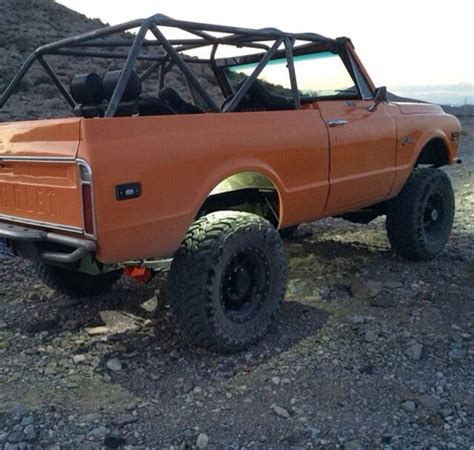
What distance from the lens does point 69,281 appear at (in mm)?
4141

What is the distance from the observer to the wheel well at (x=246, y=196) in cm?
352

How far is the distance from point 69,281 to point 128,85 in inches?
64.9

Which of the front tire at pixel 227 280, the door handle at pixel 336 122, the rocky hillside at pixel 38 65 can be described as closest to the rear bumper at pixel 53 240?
the front tire at pixel 227 280

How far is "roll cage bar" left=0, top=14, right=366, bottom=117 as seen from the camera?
3.06m

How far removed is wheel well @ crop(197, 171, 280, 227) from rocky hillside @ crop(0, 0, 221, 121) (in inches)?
112

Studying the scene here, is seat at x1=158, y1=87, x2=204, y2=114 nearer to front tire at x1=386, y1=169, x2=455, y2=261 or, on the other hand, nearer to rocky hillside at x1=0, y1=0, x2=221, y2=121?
front tire at x1=386, y1=169, x2=455, y2=261

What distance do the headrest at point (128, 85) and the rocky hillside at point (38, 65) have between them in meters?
3.11

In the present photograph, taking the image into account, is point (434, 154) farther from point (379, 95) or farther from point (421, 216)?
point (379, 95)

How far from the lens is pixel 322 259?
5.17 metres

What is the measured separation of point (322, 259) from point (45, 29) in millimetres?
27091

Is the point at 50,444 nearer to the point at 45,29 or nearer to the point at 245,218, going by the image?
the point at 245,218

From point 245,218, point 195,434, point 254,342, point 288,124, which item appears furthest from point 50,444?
point 288,124

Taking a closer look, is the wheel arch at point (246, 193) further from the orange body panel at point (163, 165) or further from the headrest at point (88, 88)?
the headrest at point (88, 88)

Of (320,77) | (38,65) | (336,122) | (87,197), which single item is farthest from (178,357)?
(38,65)
